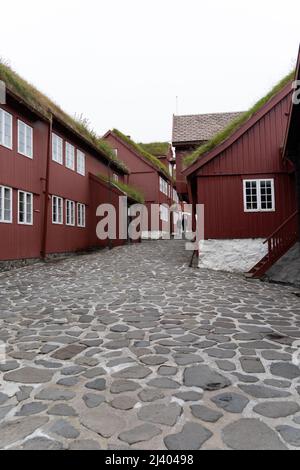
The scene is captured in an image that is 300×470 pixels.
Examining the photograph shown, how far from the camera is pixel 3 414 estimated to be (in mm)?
2980

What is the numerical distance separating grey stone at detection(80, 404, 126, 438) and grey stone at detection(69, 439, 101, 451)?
0.37 feet

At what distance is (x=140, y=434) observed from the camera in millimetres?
2650

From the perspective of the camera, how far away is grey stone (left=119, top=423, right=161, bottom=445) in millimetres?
2588

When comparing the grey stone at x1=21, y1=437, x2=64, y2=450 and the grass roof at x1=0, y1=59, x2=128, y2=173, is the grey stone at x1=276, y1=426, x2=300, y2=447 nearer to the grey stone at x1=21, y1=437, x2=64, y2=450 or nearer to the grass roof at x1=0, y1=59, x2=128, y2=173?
the grey stone at x1=21, y1=437, x2=64, y2=450

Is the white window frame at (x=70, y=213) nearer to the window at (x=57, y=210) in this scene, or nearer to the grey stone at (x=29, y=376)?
the window at (x=57, y=210)

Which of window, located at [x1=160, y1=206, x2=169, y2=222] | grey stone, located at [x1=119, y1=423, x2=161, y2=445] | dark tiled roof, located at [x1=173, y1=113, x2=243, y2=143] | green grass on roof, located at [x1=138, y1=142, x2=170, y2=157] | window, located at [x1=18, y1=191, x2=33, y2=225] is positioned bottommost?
grey stone, located at [x1=119, y1=423, x2=161, y2=445]

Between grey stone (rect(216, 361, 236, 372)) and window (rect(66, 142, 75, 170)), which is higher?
window (rect(66, 142, 75, 170))

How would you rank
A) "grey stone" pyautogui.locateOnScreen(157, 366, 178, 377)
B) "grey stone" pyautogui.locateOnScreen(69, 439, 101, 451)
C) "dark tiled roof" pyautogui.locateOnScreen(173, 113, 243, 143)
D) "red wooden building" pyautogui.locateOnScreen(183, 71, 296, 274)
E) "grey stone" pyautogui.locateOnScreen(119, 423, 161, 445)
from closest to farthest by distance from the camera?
"grey stone" pyautogui.locateOnScreen(69, 439, 101, 451), "grey stone" pyautogui.locateOnScreen(119, 423, 161, 445), "grey stone" pyautogui.locateOnScreen(157, 366, 178, 377), "red wooden building" pyautogui.locateOnScreen(183, 71, 296, 274), "dark tiled roof" pyautogui.locateOnScreen(173, 113, 243, 143)

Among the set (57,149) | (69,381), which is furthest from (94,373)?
(57,149)

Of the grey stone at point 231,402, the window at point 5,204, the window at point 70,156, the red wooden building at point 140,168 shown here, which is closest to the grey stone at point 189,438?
the grey stone at point 231,402

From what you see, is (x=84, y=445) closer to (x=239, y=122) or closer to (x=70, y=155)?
(x=239, y=122)

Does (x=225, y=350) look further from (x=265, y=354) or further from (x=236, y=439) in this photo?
(x=236, y=439)

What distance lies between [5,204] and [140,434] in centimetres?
1132

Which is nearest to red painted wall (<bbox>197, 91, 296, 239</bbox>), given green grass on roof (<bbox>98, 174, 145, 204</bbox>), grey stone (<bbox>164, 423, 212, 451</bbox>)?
green grass on roof (<bbox>98, 174, 145, 204</bbox>)
